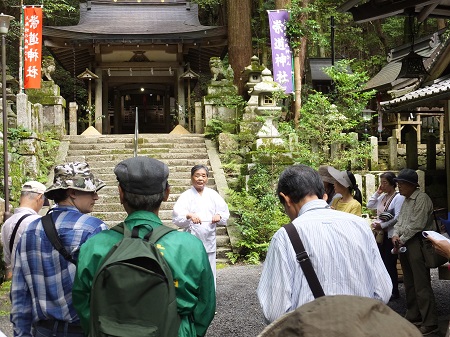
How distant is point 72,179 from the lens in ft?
9.48

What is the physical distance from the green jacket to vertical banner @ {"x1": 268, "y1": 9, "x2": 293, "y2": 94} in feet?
44.3

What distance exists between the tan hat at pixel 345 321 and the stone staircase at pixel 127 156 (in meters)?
9.75

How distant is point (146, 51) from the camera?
20344 millimetres

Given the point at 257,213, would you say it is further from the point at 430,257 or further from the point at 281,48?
the point at 281,48

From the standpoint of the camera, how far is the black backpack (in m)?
1.96

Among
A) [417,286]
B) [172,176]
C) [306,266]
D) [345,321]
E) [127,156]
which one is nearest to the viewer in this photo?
[345,321]

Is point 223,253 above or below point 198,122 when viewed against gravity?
below

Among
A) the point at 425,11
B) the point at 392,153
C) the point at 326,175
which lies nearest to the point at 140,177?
the point at 326,175

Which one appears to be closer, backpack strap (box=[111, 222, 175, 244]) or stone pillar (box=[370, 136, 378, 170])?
backpack strap (box=[111, 222, 175, 244])

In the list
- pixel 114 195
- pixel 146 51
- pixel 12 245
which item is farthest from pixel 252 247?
pixel 146 51

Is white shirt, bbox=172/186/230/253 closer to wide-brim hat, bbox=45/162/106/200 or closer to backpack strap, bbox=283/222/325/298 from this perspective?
wide-brim hat, bbox=45/162/106/200

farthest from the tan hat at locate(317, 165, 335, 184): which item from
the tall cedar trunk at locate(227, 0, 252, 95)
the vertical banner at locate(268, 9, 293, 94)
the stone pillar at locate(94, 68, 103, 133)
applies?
the stone pillar at locate(94, 68, 103, 133)

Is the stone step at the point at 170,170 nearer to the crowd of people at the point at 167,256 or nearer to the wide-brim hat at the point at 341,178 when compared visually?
the wide-brim hat at the point at 341,178

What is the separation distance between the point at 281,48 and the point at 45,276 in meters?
13.8
